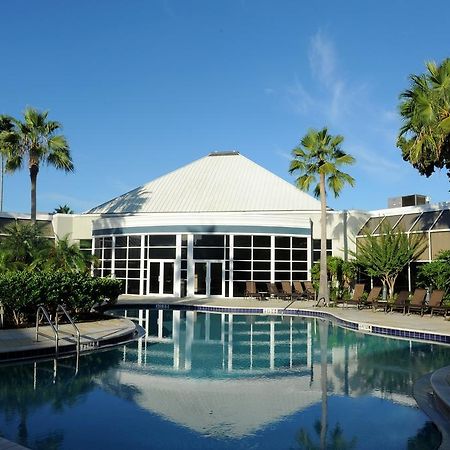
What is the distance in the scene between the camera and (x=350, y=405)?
7922 millimetres

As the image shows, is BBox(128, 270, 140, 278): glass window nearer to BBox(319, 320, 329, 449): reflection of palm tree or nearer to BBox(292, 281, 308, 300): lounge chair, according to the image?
BBox(292, 281, 308, 300): lounge chair

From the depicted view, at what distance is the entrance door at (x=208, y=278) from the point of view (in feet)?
92.9

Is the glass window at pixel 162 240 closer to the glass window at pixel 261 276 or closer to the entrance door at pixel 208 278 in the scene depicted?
the entrance door at pixel 208 278

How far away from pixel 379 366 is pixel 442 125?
7.23 meters

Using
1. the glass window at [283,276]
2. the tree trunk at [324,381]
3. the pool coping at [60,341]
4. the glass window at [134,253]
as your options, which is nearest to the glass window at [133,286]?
the glass window at [134,253]

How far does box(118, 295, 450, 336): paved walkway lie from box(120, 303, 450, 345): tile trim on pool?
177 millimetres

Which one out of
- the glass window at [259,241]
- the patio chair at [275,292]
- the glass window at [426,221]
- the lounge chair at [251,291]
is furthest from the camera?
the glass window at [259,241]

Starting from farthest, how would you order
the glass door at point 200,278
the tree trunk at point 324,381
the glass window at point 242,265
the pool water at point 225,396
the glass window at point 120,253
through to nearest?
the glass window at point 120,253, the glass window at point 242,265, the glass door at point 200,278, the tree trunk at point 324,381, the pool water at point 225,396

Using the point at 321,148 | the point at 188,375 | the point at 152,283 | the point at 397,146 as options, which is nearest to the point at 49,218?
the point at 152,283

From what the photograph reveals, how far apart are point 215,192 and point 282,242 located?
6.77 meters

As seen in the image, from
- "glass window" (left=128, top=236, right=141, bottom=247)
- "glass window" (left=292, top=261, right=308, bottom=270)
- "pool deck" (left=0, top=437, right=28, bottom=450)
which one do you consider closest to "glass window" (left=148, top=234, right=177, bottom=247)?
"glass window" (left=128, top=236, right=141, bottom=247)

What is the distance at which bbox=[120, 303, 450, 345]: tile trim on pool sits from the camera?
14469mm

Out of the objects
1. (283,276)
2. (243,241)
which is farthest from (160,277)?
(283,276)

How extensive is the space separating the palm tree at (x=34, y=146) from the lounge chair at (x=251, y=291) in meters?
11.3
